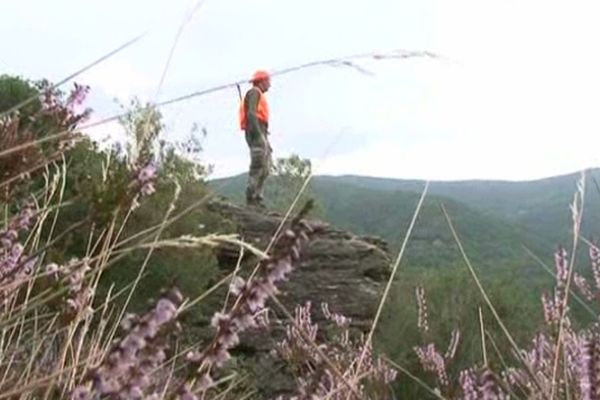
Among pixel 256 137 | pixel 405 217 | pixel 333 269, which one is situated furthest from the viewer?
pixel 405 217

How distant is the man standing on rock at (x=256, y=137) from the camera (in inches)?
637

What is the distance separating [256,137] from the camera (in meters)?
17.5

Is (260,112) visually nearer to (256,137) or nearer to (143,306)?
→ (256,137)

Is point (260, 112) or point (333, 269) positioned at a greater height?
point (260, 112)

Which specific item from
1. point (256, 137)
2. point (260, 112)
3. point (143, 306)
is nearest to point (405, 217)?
point (256, 137)

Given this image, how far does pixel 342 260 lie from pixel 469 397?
19.1 m

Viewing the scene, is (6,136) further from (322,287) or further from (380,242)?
(380,242)

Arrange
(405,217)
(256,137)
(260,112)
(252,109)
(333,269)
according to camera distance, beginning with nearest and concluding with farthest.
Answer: (252,109), (260,112), (256,137), (333,269), (405,217)

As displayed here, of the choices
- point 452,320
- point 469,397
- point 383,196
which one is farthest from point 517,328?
point 383,196

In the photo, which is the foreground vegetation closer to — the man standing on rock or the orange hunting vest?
the man standing on rock

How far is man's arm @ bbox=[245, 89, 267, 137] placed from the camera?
16047mm

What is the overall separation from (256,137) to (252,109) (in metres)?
1.28

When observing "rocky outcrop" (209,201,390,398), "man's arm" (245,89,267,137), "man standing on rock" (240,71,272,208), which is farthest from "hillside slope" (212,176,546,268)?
"man's arm" (245,89,267,137)

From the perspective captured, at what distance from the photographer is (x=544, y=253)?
118750mm
